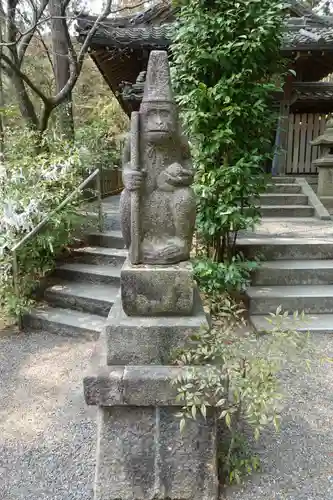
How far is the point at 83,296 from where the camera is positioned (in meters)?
4.33

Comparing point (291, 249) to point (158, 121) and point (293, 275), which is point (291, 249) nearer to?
point (293, 275)

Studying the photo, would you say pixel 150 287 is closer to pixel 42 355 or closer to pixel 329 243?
pixel 42 355

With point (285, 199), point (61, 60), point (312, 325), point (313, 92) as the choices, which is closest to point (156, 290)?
point (312, 325)

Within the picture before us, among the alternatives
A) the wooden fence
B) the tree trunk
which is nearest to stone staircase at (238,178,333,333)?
the wooden fence

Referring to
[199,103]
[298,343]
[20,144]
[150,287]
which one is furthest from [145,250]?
[20,144]

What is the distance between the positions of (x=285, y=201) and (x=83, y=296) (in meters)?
4.45

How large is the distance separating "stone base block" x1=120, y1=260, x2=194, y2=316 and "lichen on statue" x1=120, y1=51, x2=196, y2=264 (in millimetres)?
78

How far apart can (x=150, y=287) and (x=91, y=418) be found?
1409 mm

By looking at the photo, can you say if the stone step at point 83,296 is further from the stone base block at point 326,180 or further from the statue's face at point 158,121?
the stone base block at point 326,180

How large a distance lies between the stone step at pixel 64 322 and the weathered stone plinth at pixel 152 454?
6.64 feet

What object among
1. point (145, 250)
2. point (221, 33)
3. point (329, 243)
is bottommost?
point (329, 243)

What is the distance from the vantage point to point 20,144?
18.1 feet

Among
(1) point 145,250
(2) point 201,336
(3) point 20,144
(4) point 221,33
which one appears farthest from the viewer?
(3) point 20,144

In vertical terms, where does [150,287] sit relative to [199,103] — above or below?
below
